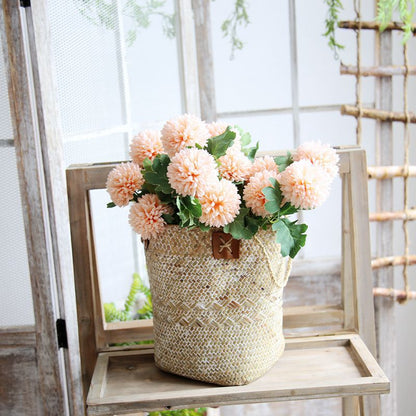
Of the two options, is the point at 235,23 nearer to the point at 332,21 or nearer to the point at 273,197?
the point at 332,21

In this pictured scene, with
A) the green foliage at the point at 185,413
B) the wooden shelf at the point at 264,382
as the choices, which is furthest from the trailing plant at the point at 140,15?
the green foliage at the point at 185,413

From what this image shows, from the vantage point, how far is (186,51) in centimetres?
214

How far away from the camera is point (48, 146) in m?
1.35

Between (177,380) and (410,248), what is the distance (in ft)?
5.02

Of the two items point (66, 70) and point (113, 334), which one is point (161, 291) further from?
point (66, 70)

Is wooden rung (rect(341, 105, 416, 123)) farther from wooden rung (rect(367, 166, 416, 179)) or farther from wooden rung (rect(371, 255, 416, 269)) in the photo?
wooden rung (rect(371, 255, 416, 269))

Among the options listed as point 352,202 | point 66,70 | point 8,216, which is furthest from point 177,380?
point 66,70

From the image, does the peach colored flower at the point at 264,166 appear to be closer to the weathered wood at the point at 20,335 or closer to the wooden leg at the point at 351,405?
the wooden leg at the point at 351,405

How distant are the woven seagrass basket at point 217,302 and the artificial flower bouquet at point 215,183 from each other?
0.04m

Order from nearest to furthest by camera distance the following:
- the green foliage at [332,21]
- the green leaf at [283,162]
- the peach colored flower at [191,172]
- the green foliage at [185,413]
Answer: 1. the peach colored flower at [191,172]
2. the green leaf at [283,162]
3. the green foliage at [185,413]
4. the green foliage at [332,21]

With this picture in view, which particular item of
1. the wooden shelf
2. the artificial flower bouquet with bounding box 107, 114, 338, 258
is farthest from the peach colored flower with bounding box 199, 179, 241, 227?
the wooden shelf

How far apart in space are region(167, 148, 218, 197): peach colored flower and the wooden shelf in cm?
36

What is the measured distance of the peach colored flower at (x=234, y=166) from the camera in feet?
3.36

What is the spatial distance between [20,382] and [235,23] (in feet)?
4.67
